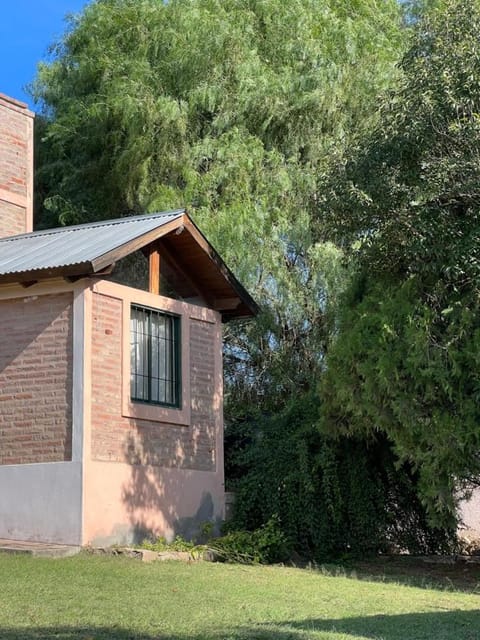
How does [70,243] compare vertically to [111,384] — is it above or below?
above

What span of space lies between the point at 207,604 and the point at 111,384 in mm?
5312

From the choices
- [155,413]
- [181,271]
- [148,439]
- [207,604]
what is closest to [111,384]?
[155,413]

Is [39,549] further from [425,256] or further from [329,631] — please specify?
[425,256]

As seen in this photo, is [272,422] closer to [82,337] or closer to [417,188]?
[82,337]

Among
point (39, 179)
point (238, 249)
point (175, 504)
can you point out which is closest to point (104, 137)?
point (39, 179)

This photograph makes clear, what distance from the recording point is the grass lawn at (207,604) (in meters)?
8.24

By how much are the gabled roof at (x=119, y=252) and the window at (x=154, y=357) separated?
3.75 feet

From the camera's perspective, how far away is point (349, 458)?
53.5ft

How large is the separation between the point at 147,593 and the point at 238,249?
1091 cm

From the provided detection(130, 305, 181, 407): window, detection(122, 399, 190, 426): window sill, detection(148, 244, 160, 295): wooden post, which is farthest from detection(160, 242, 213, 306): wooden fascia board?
detection(122, 399, 190, 426): window sill

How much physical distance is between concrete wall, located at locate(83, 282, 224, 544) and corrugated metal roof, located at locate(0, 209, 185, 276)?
0.64m

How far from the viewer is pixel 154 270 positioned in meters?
16.0

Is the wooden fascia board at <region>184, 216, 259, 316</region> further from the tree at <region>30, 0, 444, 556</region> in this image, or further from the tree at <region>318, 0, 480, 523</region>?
the tree at <region>318, 0, 480, 523</region>

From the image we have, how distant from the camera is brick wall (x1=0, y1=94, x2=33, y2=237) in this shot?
2067 centimetres
